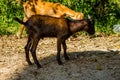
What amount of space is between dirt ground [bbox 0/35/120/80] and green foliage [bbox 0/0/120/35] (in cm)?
132

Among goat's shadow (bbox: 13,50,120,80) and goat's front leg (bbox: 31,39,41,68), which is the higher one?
goat's front leg (bbox: 31,39,41,68)

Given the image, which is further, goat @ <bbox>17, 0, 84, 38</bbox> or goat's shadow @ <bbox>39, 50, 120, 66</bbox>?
goat @ <bbox>17, 0, 84, 38</bbox>

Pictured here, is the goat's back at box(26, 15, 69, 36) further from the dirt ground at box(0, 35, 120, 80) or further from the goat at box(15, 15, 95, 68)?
the dirt ground at box(0, 35, 120, 80)

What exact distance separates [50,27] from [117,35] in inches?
176

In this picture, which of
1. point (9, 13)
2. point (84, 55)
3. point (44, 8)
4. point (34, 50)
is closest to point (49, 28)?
point (34, 50)

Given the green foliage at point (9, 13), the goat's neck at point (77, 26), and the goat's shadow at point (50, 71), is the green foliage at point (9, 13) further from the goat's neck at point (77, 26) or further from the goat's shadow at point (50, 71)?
the goat's neck at point (77, 26)

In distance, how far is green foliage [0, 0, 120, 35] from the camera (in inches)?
547

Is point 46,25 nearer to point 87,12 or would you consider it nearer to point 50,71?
point 50,71

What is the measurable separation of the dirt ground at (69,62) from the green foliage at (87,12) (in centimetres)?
132

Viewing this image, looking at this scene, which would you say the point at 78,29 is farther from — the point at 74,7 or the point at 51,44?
the point at 74,7

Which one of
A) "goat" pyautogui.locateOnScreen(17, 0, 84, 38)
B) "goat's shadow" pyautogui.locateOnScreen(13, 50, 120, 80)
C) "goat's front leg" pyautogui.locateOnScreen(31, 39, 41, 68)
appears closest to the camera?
"goat's shadow" pyautogui.locateOnScreen(13, 50, 120, 80)

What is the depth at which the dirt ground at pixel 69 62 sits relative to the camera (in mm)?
9148

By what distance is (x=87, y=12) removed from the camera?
13.8 metres

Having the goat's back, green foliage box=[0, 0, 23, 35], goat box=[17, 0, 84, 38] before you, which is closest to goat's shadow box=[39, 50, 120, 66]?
the goat's back
